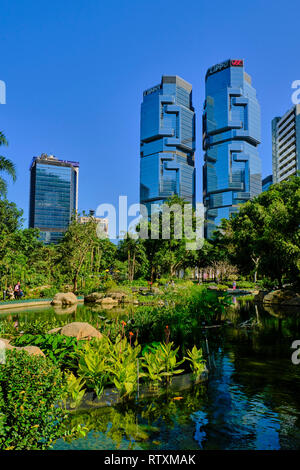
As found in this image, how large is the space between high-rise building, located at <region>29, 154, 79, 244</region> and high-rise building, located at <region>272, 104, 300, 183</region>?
96.1 metres

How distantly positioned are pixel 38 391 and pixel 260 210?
3467 cm

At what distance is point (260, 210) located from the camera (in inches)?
1390

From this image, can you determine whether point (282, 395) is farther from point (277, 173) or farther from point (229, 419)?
point (277, 173)

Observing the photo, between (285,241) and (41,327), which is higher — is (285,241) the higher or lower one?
the higher one

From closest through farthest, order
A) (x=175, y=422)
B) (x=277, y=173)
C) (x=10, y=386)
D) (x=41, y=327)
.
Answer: (x=10, y=386) → (x=175, y=422) → (x=41, y=327) → (x=277, y=173)

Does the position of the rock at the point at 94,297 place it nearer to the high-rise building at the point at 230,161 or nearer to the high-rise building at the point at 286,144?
the high-rise building at the point at 286,144

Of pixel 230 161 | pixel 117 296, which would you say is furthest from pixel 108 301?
pixel 230 161

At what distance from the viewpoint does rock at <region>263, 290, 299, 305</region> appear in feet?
75.5

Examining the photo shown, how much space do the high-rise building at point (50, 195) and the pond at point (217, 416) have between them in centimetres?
16215

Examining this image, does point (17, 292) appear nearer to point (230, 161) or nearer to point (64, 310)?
point (64, 310)

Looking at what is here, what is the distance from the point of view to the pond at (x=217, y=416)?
4.18m

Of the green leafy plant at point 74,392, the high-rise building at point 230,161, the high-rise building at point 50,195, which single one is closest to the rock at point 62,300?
the green leafy plant at point 74,392

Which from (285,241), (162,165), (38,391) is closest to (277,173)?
(162,165)
